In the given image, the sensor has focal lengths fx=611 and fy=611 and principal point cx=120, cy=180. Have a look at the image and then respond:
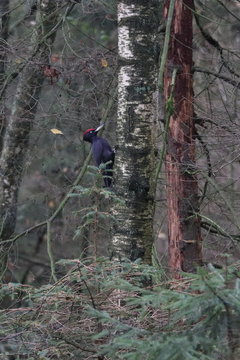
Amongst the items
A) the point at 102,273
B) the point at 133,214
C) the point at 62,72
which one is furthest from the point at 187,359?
the point at 62,72

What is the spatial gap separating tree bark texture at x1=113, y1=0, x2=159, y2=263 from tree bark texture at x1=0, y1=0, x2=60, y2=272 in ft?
7.23

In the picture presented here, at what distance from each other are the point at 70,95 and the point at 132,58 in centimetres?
216

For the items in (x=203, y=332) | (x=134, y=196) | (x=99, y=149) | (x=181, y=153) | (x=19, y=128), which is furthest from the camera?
(x=19, y=128)

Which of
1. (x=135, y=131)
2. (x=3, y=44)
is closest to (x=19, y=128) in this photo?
(x=3, y=44)

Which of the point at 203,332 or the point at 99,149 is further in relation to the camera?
the point at 99,149

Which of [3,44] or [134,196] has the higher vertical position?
[3,44]

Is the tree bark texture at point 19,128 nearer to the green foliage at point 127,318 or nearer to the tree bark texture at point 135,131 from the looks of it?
the tree bark texture at point 135,131

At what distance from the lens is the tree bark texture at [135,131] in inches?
203

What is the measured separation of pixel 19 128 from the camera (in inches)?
328

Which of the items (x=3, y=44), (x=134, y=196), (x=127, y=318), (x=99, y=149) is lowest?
(x=127, y=318)

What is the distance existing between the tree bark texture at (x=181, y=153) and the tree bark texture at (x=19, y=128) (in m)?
1.65

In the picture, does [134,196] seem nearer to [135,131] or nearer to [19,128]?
[135,131]

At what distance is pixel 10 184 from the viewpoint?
8.43m

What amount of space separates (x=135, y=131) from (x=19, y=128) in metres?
3.46
